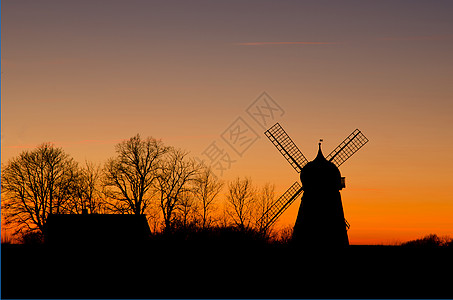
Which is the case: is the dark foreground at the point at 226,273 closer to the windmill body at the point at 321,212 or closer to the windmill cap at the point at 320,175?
the windmill body at the point at 321,212

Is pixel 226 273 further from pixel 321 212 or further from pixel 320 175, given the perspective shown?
pixel 320 175

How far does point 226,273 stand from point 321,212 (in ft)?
28.5

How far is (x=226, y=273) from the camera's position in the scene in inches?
1448

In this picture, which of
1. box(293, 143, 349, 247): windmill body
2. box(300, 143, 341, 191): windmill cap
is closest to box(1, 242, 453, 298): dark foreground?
box(293, 143, 349, 247): windmill body

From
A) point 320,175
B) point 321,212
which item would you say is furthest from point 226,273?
point 320,175

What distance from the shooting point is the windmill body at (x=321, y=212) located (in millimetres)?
41969

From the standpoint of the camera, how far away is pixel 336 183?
4281 centimetres

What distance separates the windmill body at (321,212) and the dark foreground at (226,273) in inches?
37.3

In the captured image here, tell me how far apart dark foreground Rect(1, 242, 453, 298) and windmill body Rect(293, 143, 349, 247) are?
3.11 feet

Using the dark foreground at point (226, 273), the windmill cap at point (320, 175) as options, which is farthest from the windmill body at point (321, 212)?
the dark foreground at point (226, 273)

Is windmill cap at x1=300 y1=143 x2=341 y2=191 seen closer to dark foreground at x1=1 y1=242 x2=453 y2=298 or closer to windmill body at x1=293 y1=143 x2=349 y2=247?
windmill body at x1=293 y1=143 x2=349 y2=247

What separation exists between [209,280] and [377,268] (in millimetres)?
10347

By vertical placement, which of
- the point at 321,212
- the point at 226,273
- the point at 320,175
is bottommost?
the point at 226,273

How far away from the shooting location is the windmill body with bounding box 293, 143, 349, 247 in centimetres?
4197
